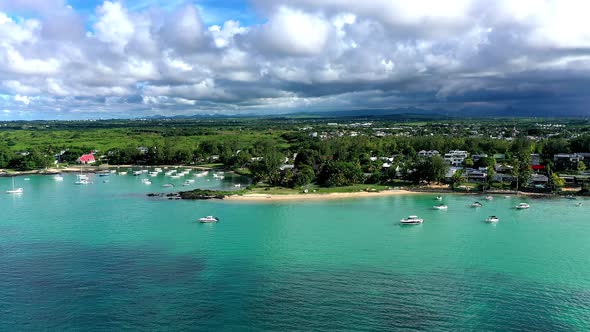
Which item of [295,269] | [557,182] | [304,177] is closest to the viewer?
[295,269]

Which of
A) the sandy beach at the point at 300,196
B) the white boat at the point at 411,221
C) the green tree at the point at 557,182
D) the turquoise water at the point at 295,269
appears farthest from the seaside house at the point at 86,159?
the green tree at the point at 557,182

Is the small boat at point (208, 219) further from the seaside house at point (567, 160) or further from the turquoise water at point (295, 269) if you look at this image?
the seaside house at point (567, 160)

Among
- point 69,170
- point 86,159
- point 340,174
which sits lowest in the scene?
point 69,170

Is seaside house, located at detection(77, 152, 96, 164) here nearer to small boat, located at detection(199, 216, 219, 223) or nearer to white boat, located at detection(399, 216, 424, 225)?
small boat, located at detection(199, 216, 219, 223)

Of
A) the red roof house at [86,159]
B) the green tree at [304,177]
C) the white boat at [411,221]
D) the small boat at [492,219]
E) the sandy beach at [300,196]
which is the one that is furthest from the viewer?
the red roof house at [86,159]

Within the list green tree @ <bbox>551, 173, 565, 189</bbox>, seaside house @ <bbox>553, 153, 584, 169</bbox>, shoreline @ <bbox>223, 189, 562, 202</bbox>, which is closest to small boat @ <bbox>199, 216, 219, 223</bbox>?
shoreline @ <bbox>223, 189, 562, 202</bbox>

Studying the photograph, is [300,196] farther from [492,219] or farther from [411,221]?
[492,219]

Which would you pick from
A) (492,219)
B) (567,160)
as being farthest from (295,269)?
(567,160)

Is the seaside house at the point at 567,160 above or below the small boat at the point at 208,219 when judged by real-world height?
above

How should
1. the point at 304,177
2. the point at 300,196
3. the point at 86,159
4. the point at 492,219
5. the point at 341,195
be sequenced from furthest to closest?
1. the point at 86,159
2. the point at 304,177
3. the point at 341,195
4. the point at 300,196
5. the point at 492,219
